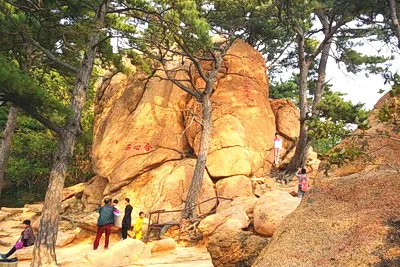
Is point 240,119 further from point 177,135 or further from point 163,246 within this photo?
point 163,246

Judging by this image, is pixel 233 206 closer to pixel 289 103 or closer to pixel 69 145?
pixel 69 145

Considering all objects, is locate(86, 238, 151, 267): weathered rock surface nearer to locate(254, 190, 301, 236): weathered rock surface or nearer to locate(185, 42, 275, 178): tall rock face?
locate(254, 190, 301, 236): weathered rock surface

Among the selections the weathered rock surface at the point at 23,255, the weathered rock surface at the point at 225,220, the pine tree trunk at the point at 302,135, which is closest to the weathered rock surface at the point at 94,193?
the weathered rock surface at the point at 23,255

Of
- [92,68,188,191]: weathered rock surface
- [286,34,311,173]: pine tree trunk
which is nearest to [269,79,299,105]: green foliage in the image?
[286,34,311,173]: pine tree trunk

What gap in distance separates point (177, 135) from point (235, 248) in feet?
34.6

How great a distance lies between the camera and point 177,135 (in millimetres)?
15805

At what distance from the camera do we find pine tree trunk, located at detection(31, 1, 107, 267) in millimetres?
8492

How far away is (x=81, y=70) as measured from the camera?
992cm

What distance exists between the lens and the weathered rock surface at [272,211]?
8219 mm

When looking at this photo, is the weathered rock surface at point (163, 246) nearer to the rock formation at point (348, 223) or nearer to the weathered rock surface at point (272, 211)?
the weathered rock surface at point (272, 211)

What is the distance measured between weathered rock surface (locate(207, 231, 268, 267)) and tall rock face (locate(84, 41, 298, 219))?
7.53 metres

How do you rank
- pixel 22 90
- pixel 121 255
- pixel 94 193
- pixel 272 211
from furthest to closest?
pixel 94 193, pixel 121 255, pixel 272 211, pixel 22 90

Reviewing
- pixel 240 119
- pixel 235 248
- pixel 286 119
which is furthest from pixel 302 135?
pixel 235 248

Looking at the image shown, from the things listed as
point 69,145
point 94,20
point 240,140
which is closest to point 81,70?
point 94,20
